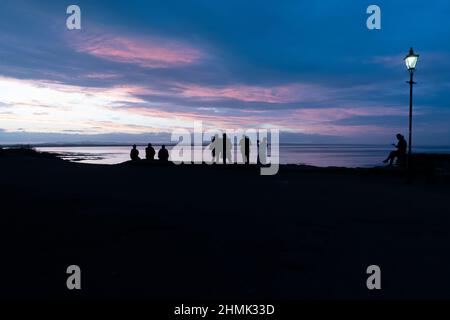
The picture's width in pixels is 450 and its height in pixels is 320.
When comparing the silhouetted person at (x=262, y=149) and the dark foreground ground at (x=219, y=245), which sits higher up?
the silhouetted person at (x=262, y=149)

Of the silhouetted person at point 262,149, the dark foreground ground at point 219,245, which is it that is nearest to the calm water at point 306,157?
the silhouetted person at point 262,149

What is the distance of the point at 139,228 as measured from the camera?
7.35m

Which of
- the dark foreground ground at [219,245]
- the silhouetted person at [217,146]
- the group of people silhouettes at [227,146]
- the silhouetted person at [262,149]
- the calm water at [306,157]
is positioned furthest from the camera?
the calm water at [306,157]

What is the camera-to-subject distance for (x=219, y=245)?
6328 millimetres

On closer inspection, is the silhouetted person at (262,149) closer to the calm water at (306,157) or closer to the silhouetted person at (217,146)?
the silhouetted person at (217,146)

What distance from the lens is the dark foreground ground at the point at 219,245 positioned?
15.5ft

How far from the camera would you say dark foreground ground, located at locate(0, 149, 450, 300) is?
473cm

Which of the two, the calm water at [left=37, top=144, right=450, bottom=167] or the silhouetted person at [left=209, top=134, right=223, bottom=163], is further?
the calm water at [left=37, top=144, right=450, bottom=167]

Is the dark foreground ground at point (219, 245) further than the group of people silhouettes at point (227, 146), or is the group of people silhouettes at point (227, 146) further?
the group of people silhouettes at point (227, 146)

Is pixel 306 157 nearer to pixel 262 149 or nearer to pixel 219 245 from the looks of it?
pixel 262 149

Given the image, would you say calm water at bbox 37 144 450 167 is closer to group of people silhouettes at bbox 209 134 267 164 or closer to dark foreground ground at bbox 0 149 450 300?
group of people silhouettes at bbox 209 134 267 164

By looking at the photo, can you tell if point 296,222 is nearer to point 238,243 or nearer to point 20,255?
point 238,243

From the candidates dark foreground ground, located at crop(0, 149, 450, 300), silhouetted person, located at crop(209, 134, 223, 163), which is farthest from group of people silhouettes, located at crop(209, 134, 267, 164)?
dark foreground ground, located at crop(0, 149, 450, 300)

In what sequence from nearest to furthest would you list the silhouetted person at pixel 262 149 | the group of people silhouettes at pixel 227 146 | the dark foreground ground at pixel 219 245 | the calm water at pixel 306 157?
the dark foreground ground at pixel 219 245 → the group of people silhouettes at pixel 227 146 → the silhouetted person at pixel 262 149 → the calm water at pixel 306 157
